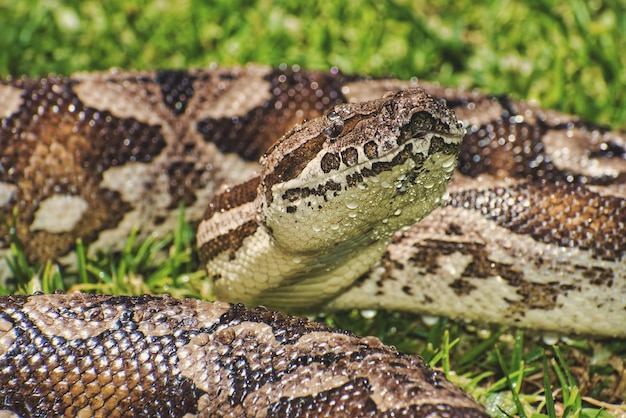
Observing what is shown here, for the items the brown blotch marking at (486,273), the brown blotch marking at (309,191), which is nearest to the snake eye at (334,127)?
the brown blotch marking at (309,191)

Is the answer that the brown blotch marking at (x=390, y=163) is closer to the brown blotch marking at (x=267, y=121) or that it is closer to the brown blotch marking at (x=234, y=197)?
the brown blotch marking at (x=234, y=197)

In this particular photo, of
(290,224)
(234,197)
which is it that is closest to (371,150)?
(290,224)

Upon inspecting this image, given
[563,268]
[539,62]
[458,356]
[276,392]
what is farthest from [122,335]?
[539,62]

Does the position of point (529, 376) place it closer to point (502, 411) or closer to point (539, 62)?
point (502, 411)

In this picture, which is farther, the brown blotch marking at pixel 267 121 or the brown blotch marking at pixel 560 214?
the brown blotch marking at pixel 267 121

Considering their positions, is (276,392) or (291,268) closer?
(276,392)

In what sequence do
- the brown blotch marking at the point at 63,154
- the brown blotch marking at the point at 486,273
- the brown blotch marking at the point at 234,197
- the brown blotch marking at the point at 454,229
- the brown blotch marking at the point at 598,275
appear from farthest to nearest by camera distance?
the brown blotch marking at the point at 63,154 < the brown blotch marking at the point at 454,229 < the brown blotch marking at the point at 486,273 < the brown blotch marking at the point at 598,275 < the brown blotch marking at the point at 234,197

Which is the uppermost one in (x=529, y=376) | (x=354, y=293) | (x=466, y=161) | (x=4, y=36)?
(x=4, y=36)
